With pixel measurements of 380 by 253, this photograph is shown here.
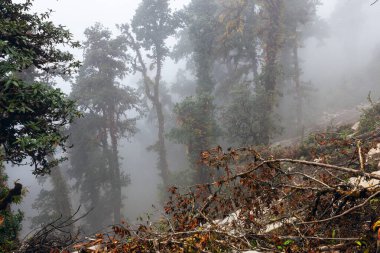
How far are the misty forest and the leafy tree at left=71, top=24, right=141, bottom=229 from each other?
11 centimetres

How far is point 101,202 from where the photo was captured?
25.5 metres

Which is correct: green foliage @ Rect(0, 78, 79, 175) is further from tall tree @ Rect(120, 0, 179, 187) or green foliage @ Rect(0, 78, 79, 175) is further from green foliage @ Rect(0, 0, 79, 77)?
tall tree @ Rect(120, 0, 179, 187)

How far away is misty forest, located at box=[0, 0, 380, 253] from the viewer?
3990 millimetres

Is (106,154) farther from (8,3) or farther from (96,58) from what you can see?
(8,3)

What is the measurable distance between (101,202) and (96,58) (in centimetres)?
1114

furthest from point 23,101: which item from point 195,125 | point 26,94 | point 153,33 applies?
point 153,33

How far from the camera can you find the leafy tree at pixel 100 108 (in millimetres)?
23844

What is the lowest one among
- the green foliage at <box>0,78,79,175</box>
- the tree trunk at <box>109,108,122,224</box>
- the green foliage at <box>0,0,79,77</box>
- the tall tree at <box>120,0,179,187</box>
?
the tree trunk at <box>109,108,122,224</box>

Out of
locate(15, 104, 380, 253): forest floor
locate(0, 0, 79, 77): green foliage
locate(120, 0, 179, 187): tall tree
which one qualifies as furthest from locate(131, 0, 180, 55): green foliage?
locate(15, 104, 380, 253): forest floor

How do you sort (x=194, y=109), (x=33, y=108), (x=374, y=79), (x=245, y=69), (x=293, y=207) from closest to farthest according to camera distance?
1. (x=293, y=207)
2. (x=33, y=108)
3. (x=194, y=109)
4. (x=245, y=69)
5. (x=374, y=79)

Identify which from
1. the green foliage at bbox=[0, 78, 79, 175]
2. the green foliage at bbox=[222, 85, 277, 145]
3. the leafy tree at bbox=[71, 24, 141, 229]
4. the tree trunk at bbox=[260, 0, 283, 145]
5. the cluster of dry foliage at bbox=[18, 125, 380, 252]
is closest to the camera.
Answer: the cluster of dry foliage at bbox=[18, 125, 380, 252]

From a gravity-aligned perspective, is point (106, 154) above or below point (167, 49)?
below

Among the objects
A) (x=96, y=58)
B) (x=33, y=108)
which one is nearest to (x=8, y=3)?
(x=33, y=108)

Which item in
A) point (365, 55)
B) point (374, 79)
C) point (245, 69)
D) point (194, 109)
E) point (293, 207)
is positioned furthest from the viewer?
point (365, 55)
